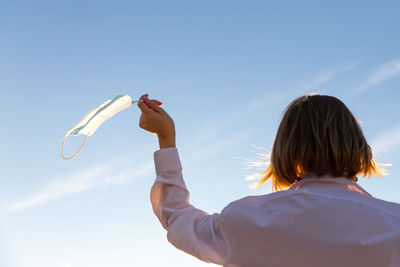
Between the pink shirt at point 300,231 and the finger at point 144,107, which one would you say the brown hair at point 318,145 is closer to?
the pink shirt at point 300,231

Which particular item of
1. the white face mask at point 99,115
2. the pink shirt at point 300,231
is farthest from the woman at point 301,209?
the white face mask at point 99,115

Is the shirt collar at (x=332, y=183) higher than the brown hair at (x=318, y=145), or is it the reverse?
the brown hair at (x=318, y=145)

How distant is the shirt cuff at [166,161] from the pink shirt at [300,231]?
0.40 metres

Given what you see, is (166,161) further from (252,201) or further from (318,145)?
(318,145)

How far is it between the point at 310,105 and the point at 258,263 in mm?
1107

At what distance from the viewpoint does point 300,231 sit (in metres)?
1.84

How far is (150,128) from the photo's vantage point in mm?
2666

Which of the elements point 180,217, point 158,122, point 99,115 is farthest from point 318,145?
point 99,115

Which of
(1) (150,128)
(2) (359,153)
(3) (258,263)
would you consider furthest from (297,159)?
(1) (150,128)

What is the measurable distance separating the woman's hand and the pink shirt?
2.12 feet

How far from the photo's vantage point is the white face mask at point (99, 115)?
3.08m

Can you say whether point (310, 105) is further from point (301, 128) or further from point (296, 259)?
point (296, 259)

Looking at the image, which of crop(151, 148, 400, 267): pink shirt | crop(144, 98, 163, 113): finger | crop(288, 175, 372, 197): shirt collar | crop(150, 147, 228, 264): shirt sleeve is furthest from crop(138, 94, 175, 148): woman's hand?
crop(288, 175, 372, 197): shirt collar

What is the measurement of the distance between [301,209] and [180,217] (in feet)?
2.13
